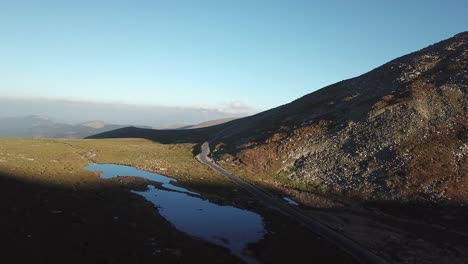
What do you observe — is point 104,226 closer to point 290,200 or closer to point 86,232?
point 86,232

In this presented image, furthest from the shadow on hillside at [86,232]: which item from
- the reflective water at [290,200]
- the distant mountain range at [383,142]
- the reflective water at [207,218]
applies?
the distant mountain range at [383,142]

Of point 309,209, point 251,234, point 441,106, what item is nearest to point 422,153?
point 441,106

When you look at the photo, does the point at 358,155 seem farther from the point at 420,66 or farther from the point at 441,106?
the point at 420,66

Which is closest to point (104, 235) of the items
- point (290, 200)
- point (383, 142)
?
point (290, 200)

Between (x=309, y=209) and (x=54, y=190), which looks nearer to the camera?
(x=54, y=190)

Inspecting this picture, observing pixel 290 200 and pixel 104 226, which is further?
pixel 290 200

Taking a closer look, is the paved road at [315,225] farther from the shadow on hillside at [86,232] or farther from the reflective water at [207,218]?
the shadow on hillside at [86,232]

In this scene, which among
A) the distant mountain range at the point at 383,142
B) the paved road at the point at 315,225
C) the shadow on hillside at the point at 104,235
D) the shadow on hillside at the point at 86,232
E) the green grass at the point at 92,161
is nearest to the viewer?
the shadow on hillside at the point at 86,232
